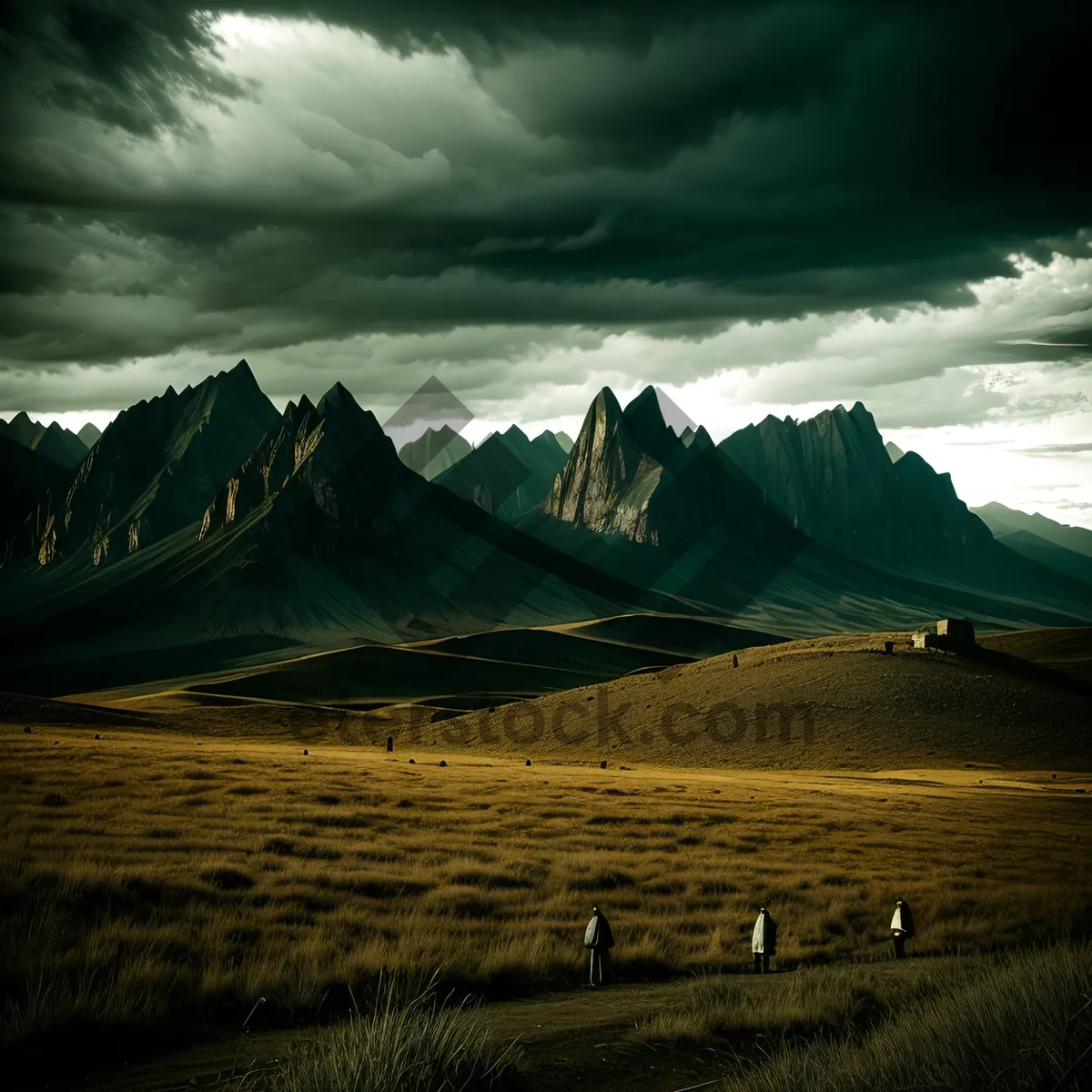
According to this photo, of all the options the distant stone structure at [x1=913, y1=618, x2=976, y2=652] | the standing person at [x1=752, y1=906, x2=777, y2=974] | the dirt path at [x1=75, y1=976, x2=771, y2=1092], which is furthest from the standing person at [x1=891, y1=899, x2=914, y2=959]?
the distant stone structure at [x1=913, y1=618, x2=976, y2=652]

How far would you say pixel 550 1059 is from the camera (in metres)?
9.16

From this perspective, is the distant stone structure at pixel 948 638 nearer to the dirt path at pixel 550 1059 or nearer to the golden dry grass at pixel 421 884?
the golden dry grass at pixel 421 884

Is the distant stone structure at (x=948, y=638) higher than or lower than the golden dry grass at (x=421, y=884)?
higher

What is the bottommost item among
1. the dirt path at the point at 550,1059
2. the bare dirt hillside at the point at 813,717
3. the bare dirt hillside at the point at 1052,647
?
the bare dirt hillside at the point at 813,717

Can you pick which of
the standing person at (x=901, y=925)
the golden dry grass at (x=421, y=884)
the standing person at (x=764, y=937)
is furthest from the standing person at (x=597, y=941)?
the standing person at (x=901, y=925)

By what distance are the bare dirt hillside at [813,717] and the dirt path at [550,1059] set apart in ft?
228

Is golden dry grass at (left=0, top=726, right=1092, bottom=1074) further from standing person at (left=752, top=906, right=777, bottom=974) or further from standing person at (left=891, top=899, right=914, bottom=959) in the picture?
Result: standing person at (left=752, top=906, right=777, bottom=974)

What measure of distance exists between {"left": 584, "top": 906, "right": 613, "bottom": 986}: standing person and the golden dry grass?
51 cm

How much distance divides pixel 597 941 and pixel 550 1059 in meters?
3.62

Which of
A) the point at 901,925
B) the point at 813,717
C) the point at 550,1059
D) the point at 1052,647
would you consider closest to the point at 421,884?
the point at 901,925

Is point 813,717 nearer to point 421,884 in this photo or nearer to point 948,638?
point 948,638

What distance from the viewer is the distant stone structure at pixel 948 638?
332ft

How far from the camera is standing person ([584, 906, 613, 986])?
12.7 meters

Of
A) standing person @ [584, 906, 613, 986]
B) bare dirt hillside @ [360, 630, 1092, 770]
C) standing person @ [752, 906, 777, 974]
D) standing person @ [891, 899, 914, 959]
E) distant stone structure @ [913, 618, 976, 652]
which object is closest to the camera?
standing person @ [584, 906, 613, 986]
